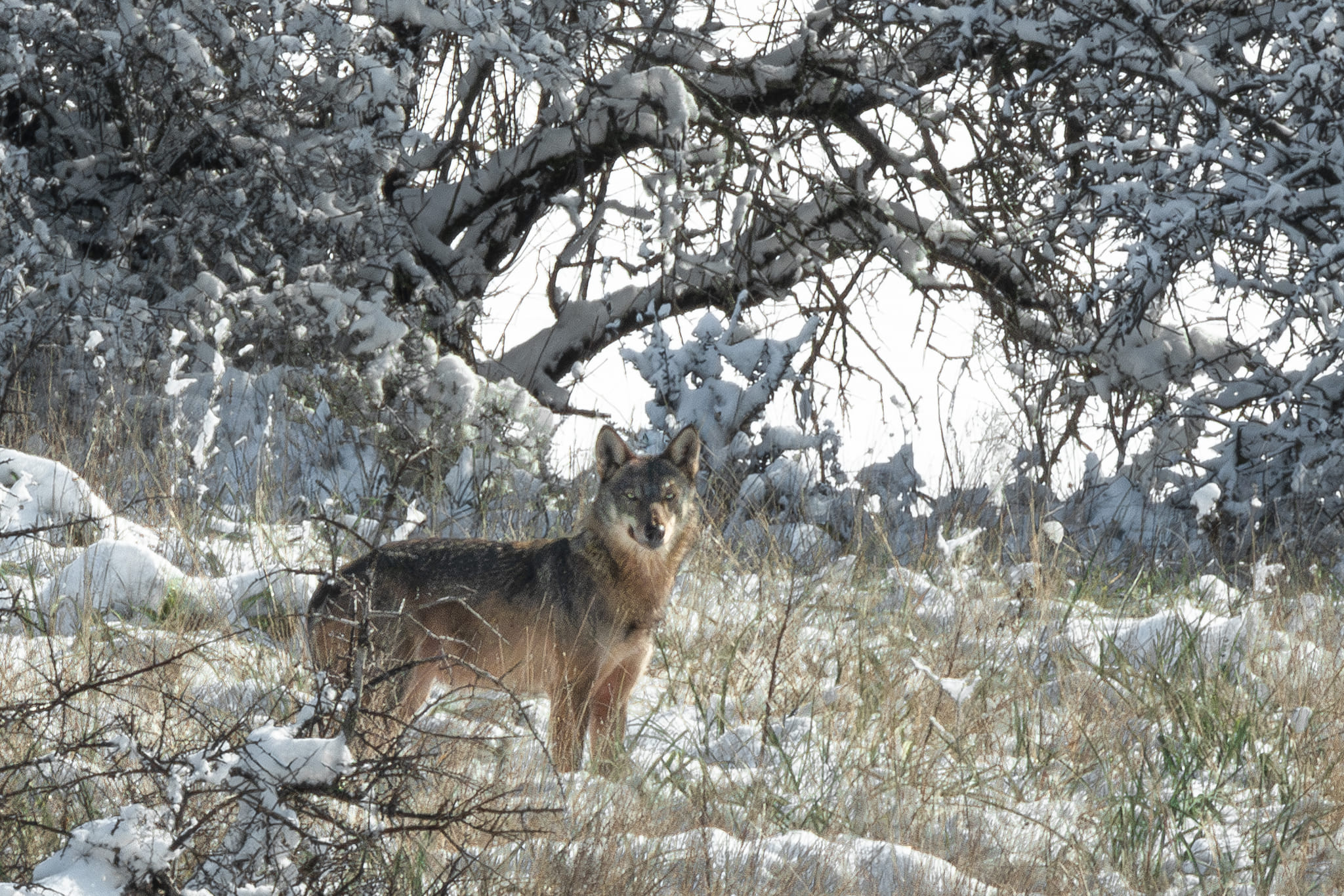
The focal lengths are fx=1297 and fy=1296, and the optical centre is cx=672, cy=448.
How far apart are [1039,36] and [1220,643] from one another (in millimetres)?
4675

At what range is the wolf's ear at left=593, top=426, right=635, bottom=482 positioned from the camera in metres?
6.25

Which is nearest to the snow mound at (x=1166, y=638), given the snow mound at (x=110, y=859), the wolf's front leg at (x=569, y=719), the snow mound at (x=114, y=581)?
the wolf's front leg at (x=569, y=719)

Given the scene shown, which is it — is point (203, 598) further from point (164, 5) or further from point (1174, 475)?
point (1174, 475)

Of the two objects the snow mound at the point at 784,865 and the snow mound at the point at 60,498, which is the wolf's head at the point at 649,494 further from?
the snow mound at the point at 60,498

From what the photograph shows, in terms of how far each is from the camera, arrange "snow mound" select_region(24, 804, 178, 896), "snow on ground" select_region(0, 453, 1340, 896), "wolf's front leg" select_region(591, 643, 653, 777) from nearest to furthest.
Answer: "snow mound" select_region(24, 804, 178, 896) → "snow on ground" select_region(0, 453, 1340, 896) → "wolf's front leg" select_region(591, 643, 653, 777)

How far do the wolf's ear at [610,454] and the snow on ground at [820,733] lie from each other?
877 mm

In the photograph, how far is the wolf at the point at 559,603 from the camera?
17.7 ft

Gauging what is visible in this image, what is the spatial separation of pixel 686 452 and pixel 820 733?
1.85 meters

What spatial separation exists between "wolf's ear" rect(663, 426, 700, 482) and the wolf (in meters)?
0.19

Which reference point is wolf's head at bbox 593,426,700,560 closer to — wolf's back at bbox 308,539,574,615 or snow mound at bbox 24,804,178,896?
wolf's back at bbox 308,539,574,615

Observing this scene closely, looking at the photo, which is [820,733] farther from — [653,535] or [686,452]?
[686,452]

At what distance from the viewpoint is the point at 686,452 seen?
21.0ft

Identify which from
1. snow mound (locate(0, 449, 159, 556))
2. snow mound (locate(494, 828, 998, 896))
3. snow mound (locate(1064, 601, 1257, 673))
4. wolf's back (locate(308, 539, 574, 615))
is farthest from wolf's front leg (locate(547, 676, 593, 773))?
snow mound (locate(0, 449, 159, 556))

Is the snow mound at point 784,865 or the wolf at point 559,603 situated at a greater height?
the wolf at point 559,603
